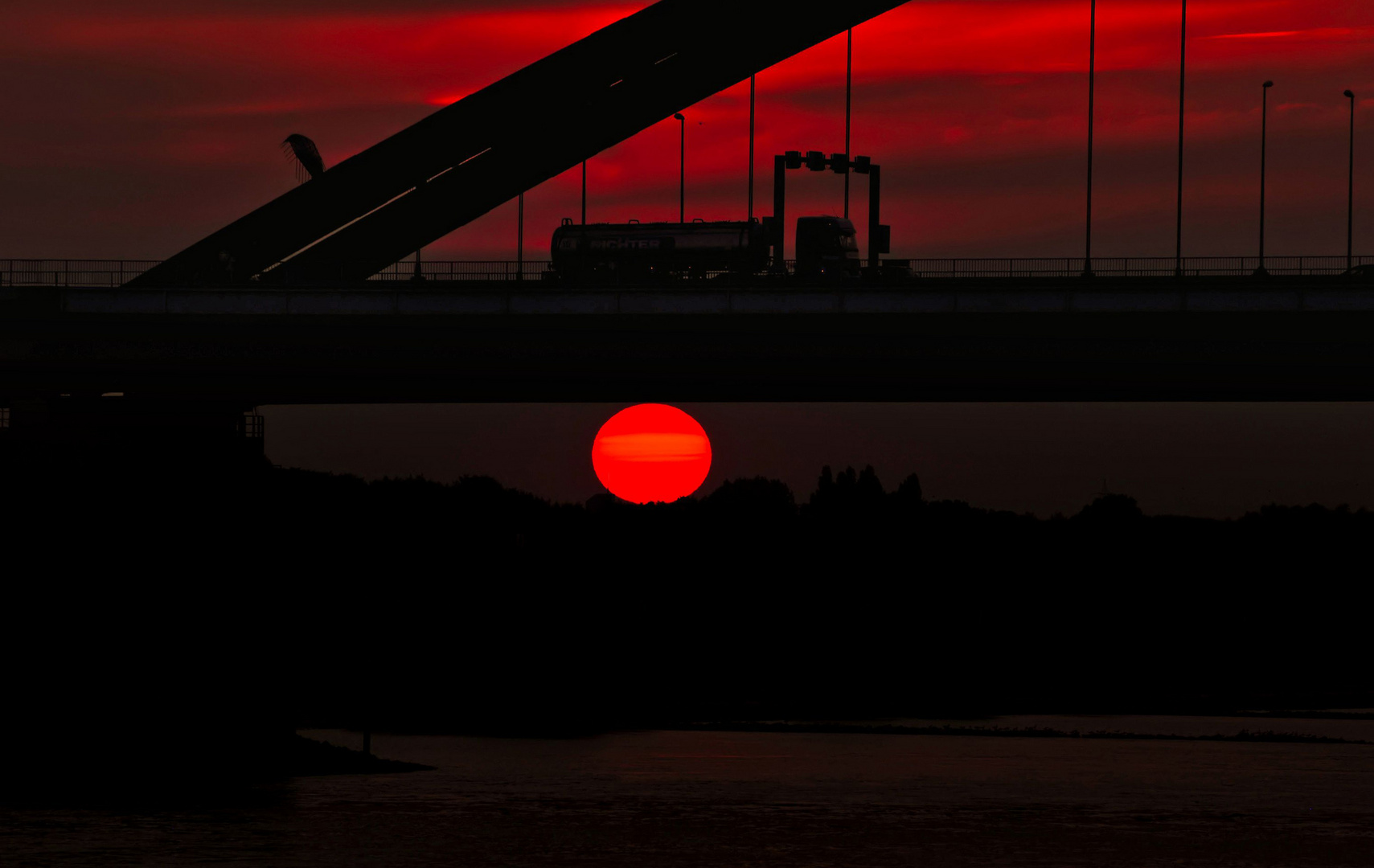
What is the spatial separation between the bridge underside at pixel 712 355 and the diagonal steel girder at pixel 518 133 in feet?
55.5

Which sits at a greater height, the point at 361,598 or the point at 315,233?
the point at 315,233

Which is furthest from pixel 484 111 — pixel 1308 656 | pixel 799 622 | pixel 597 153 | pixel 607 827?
pixel 607 827

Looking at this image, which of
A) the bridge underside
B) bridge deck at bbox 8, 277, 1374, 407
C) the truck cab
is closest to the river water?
the bridge underside

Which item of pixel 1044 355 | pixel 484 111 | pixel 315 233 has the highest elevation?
pixel 484 111

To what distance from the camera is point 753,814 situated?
35875mm

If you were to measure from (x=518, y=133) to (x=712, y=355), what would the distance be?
2932 cm

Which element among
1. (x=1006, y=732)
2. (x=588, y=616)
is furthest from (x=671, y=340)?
(x=1006, y=732)

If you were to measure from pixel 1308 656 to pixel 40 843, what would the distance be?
94446 mm

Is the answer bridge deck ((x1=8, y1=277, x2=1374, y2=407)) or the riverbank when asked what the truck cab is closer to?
bridge deck ((x1=8, y1=277, x2=1374, y2=407))

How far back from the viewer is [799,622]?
107875mm

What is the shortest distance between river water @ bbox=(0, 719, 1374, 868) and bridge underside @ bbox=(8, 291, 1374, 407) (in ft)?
107

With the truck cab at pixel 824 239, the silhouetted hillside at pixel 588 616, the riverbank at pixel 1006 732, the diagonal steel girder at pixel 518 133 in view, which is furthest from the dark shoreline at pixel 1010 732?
the diagonal steel girder at pixel 518 133

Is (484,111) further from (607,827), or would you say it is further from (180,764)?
(607,827)

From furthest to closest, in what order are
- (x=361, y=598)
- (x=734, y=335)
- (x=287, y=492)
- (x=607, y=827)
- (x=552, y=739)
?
(x=287, y=492) → (x=734, y=335) → (x=361, y=598) → (x=552, y=739) → (x=607, y=827)
